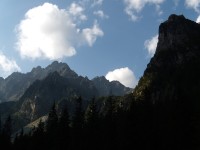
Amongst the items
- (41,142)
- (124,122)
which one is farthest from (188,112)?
(41,142)

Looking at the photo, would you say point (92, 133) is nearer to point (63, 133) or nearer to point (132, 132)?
point (63, 133)

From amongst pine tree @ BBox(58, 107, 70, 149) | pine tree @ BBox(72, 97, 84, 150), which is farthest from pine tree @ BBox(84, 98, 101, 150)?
pine tree @ BBox(58, 107, 70, 149)

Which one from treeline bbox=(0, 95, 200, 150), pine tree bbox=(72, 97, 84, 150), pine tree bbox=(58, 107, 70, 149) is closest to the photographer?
treeline bbox=(0, 95, 200, 150)

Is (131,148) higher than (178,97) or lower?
lower

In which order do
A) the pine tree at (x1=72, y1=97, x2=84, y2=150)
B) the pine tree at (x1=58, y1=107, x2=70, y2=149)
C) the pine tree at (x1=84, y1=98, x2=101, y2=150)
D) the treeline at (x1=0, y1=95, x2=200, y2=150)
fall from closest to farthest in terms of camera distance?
1. the treeline at (x1=0, y1=95, x2=200, y2=150)
2. the pine tree at (x1=84, y1=98, x2=101, y2=150)
3. the pine tree at (x1=72, y1=97, x2=84, y2=150)
4. the pine tree at (x1=58, y1=107, x2=70, y2=149)

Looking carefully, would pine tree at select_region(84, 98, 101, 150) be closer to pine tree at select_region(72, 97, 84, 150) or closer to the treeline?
the treeline

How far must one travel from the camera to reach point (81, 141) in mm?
88000

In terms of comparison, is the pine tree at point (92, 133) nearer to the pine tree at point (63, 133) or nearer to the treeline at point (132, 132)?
the treeline at point (132, 132)

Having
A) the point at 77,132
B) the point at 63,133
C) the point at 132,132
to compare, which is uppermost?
the point at 63,133

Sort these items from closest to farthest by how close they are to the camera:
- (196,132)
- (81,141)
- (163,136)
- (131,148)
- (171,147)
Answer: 1. (196,132)
2. (171,147)
3. (163,136)
4. (131,148)
5. (81,141)

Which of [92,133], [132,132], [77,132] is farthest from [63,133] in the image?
[132,132]

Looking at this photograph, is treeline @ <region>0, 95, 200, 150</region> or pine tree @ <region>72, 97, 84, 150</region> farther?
pine tree @ <region>72, 97, 84, 150</region>

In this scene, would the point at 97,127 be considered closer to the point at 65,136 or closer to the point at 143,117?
the point at 65,136

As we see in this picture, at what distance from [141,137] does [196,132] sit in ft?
56.5
